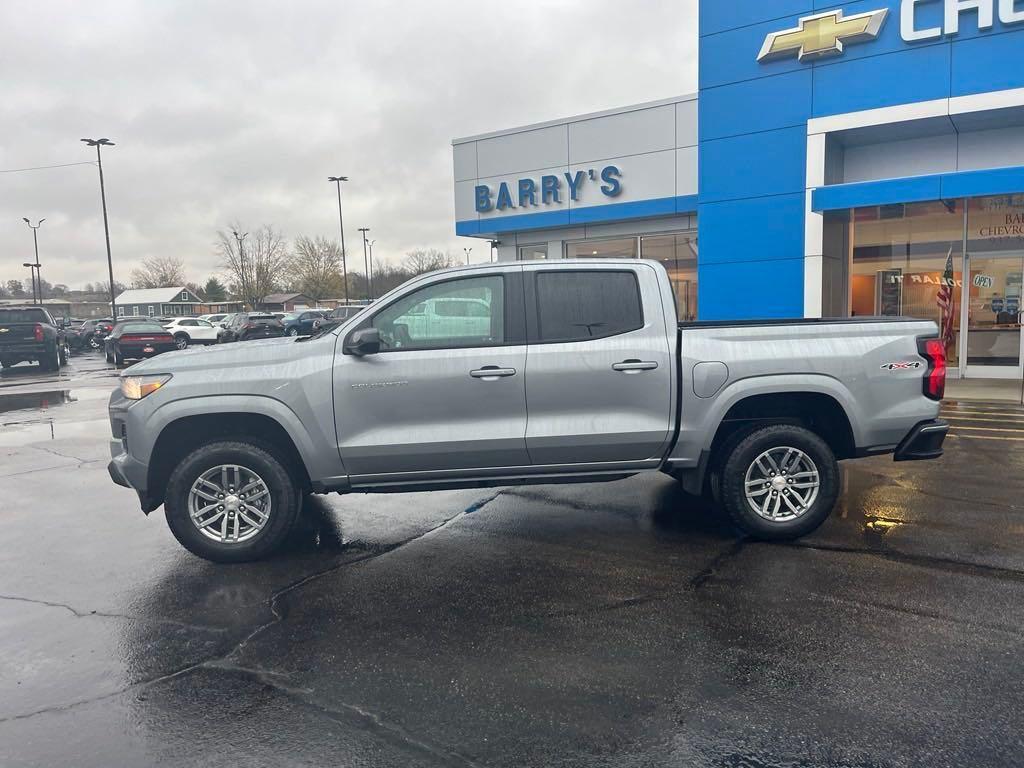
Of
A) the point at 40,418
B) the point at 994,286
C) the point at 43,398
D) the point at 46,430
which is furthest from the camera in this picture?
the point at 43,398

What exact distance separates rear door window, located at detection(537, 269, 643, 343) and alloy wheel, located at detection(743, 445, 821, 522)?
1.37m

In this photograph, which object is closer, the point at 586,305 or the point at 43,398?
the point at 586,305

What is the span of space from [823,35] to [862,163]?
2679 mm

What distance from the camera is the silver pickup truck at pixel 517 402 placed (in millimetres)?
5145

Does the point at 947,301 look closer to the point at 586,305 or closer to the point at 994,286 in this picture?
the point at 994,286


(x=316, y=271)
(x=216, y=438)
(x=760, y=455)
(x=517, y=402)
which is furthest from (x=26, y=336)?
(x=316, y=271)

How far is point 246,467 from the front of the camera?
520 centimetres

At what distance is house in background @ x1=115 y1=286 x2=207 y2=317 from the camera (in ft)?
323

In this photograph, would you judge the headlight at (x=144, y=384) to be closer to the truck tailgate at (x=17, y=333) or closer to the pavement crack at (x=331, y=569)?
the pavement crack at (x=331, y=569)

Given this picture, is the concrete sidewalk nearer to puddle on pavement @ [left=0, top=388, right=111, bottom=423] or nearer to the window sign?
the window sign

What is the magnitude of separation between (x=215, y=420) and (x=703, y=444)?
3.42 meters

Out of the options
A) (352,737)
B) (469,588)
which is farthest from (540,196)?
(352,737)

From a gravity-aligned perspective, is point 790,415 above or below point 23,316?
below

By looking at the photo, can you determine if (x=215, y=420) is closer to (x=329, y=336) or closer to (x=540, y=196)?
(x=329, y=336)
